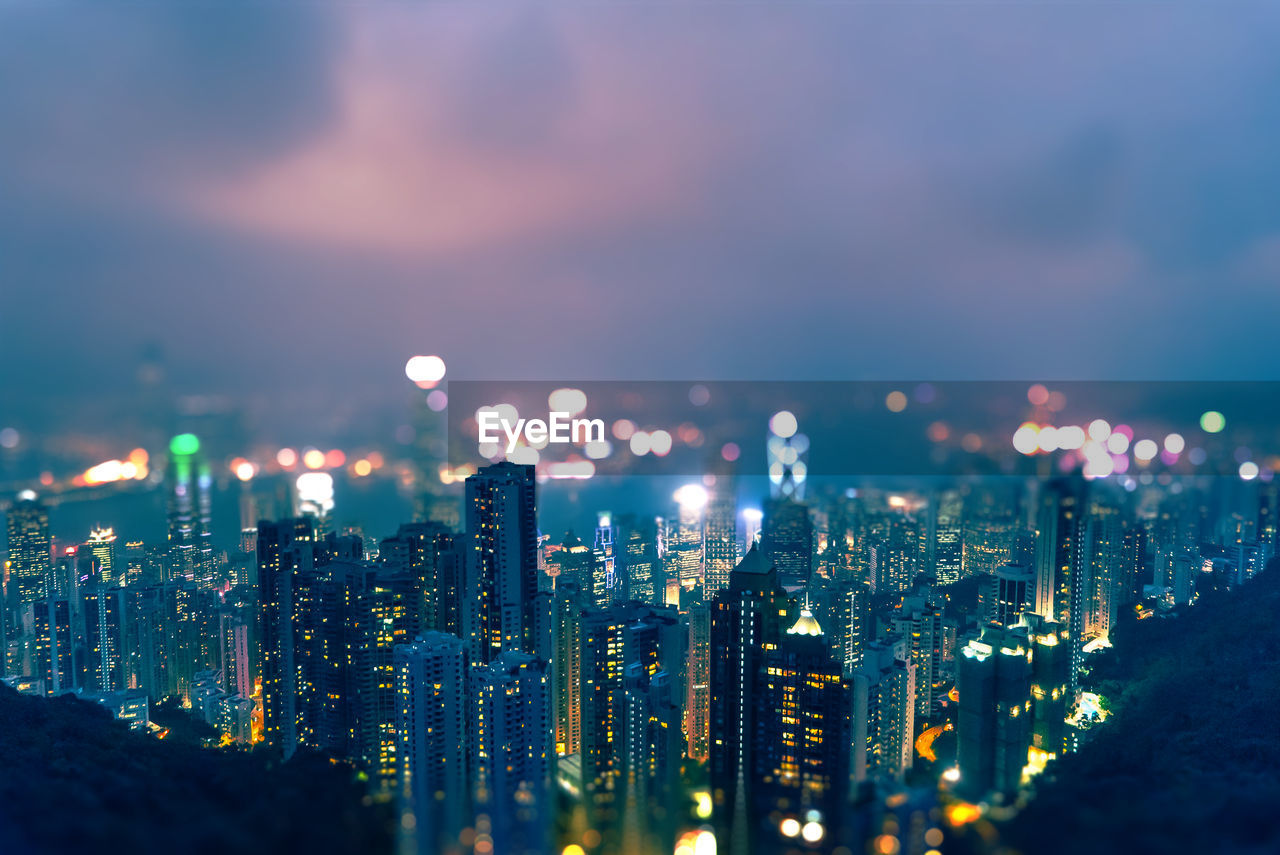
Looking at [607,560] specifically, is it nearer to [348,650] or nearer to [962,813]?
[348,650]

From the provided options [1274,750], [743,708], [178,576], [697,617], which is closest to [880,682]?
[743,708]

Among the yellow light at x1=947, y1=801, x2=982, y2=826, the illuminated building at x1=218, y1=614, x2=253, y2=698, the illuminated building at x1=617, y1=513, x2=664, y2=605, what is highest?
the yellow light at x1=947, y1=801, x2=982, y2=826

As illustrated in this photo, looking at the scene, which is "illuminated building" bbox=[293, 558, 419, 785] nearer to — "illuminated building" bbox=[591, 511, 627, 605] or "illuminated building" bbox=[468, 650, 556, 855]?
→ "illuminated building" bbox=[468, 650, 556, 855]

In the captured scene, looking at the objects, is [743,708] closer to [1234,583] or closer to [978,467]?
[978,467]

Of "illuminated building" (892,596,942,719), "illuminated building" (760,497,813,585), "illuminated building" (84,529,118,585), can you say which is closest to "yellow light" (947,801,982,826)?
"illuminated building" (892,596,942,719)

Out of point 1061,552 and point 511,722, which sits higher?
point 1061,552

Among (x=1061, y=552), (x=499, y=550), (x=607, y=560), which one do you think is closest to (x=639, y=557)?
(x=607, y=560)
